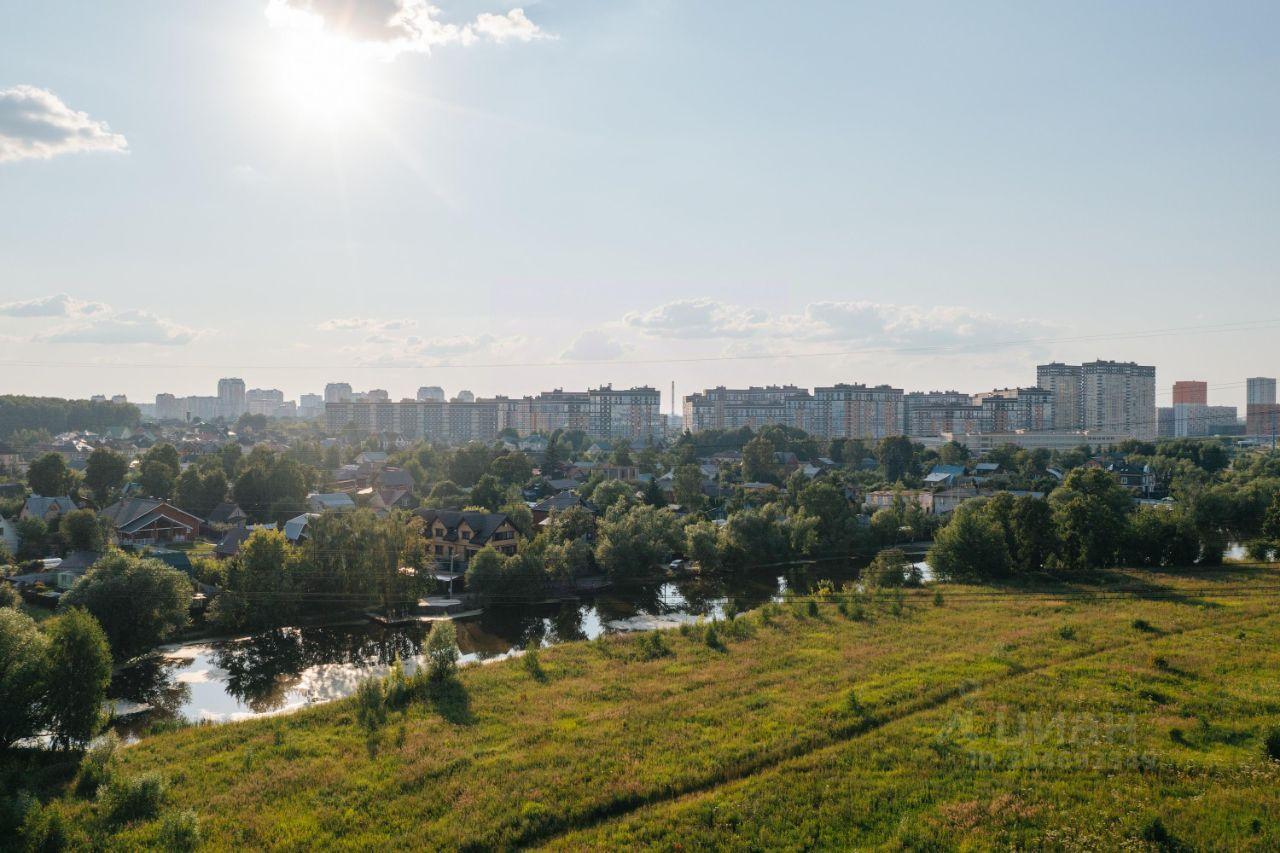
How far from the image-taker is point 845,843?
8.77 m

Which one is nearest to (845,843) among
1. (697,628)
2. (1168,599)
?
(697,628)

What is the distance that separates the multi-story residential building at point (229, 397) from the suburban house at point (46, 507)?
139m

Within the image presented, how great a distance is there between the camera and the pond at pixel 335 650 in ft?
54.1

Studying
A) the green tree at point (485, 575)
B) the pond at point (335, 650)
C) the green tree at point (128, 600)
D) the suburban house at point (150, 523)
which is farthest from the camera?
the suburban house at point (150, 523)

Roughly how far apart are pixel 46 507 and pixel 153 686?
2188 cm

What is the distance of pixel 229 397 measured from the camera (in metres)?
162

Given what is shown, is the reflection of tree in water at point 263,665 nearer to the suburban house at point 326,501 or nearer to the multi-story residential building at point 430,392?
the suburban house at point 326,501

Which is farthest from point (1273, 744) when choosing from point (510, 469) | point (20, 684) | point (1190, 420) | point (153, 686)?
point (1190, 420)

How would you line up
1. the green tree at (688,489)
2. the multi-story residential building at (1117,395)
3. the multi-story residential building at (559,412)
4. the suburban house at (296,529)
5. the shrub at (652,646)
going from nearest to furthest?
the shrub at (652,646)
the suburban house at (296,529)
the green tree at (688,489)
the multi-story residential building at (1117,395)
the multi-story residential building at (559,412)

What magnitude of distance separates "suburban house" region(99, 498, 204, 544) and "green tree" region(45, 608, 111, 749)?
22416 mm

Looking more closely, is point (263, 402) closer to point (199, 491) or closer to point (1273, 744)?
point (199, 491)

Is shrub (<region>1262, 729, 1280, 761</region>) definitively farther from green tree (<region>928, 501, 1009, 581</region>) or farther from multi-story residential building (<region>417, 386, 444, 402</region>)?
multi-story residential building (<region>417, 386, 444, 402</region>)

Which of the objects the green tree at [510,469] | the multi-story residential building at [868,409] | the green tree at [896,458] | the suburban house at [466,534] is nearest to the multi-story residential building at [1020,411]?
the multi-story residential building at [868,409]

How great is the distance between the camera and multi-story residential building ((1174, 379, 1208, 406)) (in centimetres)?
12319
